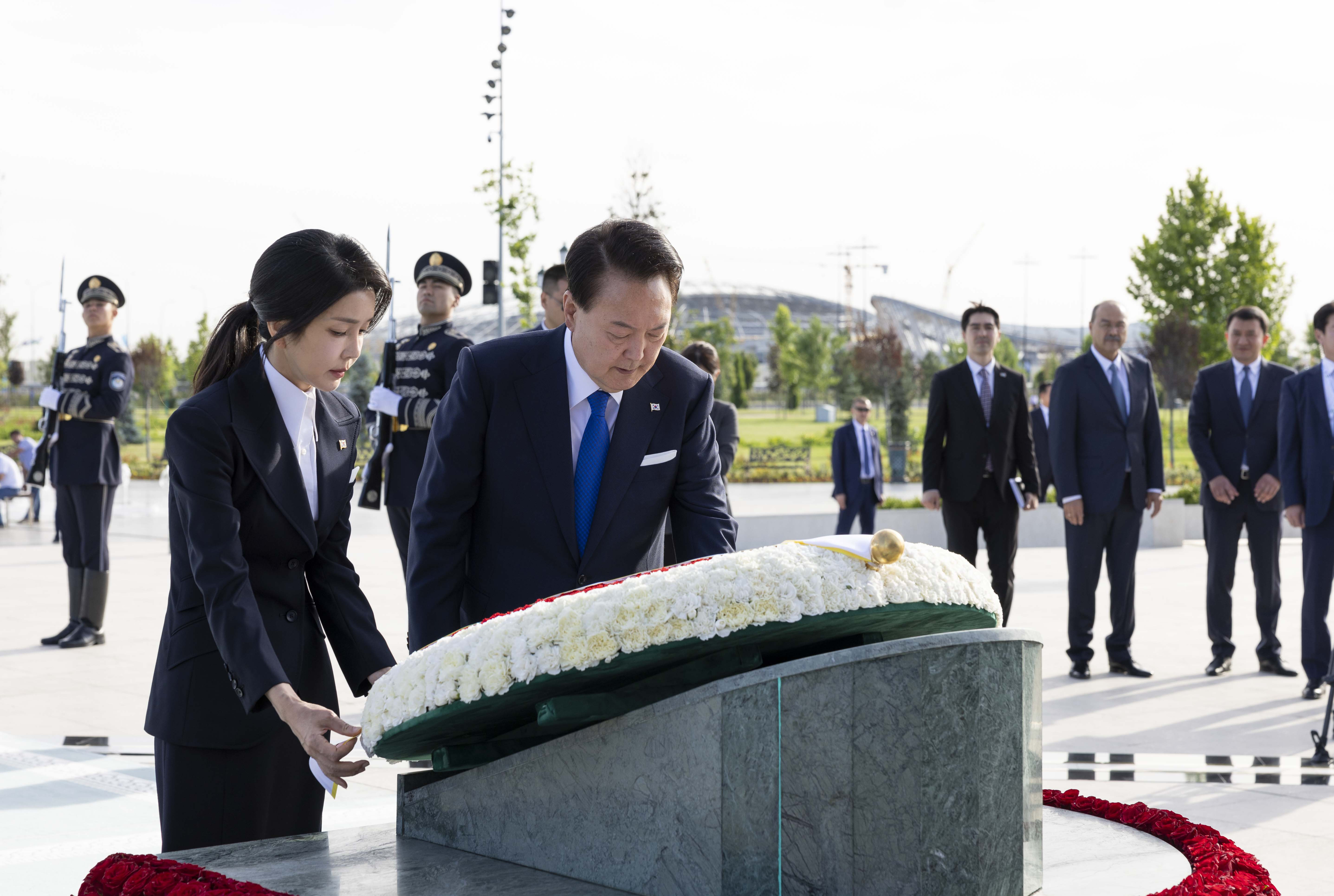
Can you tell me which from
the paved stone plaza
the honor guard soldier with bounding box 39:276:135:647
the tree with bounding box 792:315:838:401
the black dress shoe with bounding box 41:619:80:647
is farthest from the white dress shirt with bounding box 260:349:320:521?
the tree with bounding box 792:315:838:401

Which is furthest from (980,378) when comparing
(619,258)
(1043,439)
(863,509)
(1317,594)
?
(863,509)

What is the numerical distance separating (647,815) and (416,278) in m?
6.00

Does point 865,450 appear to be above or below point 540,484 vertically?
below

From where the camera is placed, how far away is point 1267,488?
752 cm

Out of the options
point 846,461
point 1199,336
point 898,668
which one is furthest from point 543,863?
point 1199,336

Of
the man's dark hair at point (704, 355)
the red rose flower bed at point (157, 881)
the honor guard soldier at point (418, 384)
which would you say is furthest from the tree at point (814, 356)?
the red rose flower bed at point (157, 881)

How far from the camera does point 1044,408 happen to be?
15289 millimetres

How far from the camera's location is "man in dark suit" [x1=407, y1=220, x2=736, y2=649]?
2.66 m

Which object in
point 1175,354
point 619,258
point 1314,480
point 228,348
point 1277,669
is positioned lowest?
point 1277,669

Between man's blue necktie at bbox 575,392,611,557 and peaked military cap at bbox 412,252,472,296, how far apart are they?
4.95 m

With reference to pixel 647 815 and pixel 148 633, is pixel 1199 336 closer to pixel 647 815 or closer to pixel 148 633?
pixel 148 633

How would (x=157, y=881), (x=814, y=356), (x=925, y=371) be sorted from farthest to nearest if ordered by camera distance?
(x=814, y=356)
(x=925, y=371)
(x=157, y=881)

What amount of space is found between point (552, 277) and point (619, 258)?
4558 mm

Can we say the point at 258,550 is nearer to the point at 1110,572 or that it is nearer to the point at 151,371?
the point at 1110,572
